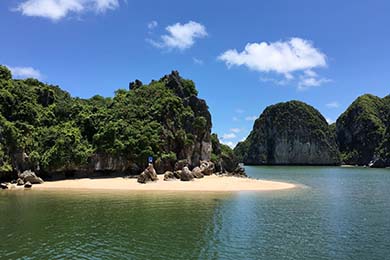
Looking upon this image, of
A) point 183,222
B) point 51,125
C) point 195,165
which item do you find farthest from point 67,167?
point 183,222

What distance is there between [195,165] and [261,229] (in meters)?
44.7

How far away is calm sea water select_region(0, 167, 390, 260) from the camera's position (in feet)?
57.3

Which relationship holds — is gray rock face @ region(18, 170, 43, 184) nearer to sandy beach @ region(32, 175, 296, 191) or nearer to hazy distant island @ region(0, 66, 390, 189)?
sandy beach @ region(32, 175, 296, 191)

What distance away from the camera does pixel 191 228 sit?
2234 centimetres

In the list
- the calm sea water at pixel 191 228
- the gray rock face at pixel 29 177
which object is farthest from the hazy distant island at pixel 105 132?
the calm sea water at pixel 191 228

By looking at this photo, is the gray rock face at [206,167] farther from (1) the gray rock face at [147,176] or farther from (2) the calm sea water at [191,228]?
(2) the calm sea water at [191,228]

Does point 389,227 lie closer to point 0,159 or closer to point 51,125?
point 0,159

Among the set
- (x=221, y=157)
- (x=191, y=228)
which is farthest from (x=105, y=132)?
(x=191, y=228)

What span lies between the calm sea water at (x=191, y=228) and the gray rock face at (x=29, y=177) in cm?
1106

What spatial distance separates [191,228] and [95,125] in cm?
3832

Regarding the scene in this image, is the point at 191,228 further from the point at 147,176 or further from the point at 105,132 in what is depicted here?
the point at 105,132

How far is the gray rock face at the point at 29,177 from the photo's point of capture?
4653cm

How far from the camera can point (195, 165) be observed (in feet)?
220

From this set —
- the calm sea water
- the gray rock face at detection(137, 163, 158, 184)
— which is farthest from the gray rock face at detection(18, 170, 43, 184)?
the gray rock face at detection(137, 163, 158, 184)
